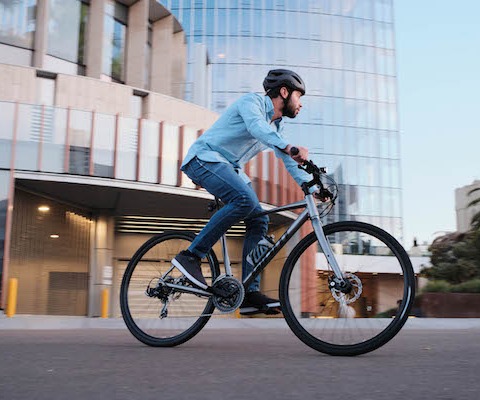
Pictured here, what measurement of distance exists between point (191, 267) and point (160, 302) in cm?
37

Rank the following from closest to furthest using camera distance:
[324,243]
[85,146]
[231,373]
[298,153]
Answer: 1. [231,373]
2. [298,153]
3. [324,243]
4. [85,146]

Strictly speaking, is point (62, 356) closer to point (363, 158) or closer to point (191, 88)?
point (191, 88)

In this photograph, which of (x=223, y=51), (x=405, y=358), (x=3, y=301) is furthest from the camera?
(x=223, y=51)

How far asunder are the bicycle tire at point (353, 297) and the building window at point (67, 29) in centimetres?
1948

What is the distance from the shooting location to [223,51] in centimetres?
4788

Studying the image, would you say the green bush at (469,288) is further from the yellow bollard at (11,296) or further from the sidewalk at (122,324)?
the yellow bollard at (11,296)

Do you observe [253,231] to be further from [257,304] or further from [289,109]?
[289,109]

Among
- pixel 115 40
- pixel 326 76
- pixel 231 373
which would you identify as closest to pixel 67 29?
pixel 115 40

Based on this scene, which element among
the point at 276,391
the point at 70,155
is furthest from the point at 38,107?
the point at 276,391

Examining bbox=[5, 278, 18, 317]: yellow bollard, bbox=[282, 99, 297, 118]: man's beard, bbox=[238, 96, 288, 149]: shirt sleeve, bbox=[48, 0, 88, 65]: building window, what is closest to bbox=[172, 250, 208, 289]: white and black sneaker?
bbox=[238, 96, 288, 149]: shirt sleeve

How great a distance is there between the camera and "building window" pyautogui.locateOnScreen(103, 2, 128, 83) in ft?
76.7

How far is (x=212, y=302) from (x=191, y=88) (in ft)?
72.9

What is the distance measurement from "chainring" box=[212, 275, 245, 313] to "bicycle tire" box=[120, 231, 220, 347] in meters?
0.08

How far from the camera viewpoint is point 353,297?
364 cm
